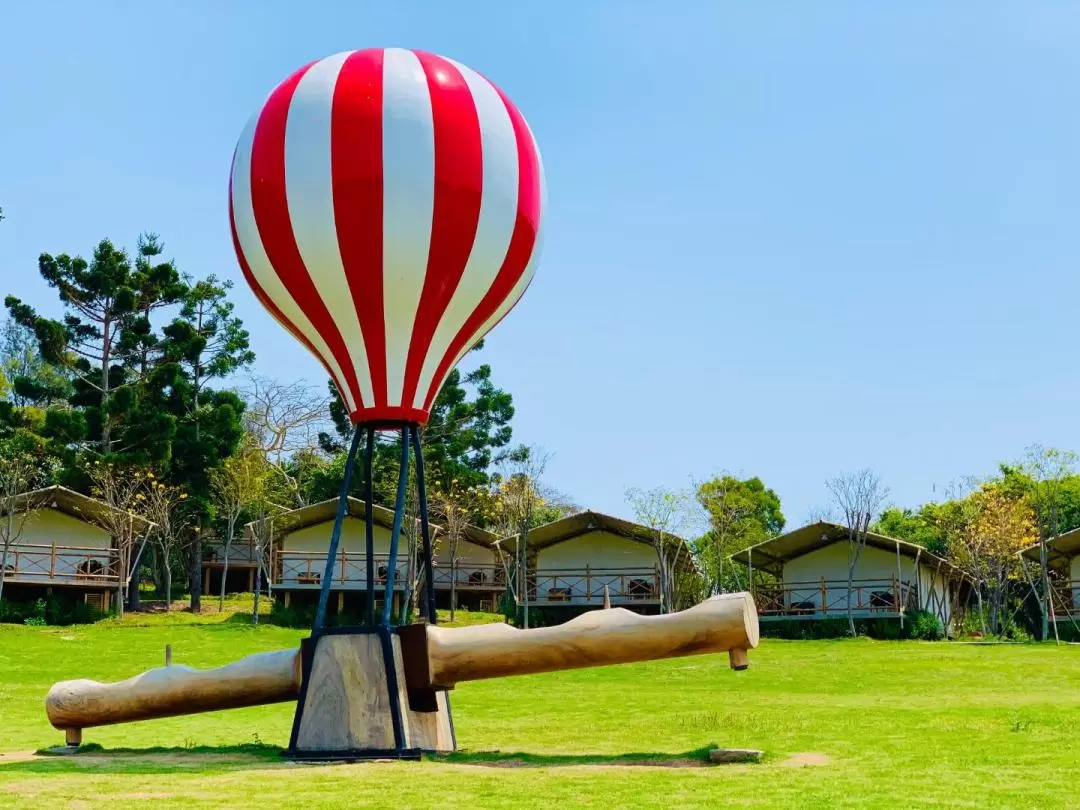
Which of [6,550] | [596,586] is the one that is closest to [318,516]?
[596,586]

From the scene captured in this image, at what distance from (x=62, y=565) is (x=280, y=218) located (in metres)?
31.3

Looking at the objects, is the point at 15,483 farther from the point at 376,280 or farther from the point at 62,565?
the point at 376,280

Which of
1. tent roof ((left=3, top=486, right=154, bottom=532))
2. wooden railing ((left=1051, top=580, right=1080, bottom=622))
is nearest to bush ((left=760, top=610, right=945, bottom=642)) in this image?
wooden railing ((left=1051, top=580, right=1080, bottom=622))

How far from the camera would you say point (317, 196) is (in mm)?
13039

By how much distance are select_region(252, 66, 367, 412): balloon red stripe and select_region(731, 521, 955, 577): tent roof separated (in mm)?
27776

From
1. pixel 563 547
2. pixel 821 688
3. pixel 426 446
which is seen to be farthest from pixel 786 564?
pixel 821 688

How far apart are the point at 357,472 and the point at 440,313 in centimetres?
3566

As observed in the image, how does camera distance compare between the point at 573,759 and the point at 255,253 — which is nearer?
the point at 573,759

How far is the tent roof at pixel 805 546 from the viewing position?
132 ft

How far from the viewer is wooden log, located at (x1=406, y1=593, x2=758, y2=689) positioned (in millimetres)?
11469

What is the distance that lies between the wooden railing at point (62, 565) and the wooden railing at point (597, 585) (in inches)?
564

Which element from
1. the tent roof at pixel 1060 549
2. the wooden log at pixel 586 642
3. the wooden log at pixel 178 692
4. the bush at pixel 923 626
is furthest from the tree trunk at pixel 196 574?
the wooden log at pixel 586 642

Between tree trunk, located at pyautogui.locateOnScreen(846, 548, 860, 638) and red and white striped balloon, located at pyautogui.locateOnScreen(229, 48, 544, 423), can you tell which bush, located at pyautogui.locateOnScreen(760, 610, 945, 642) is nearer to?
tree trunk, located at pyautogui.locateOnScreen(846, 548, 860, 638)

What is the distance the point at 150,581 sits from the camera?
183 feet
